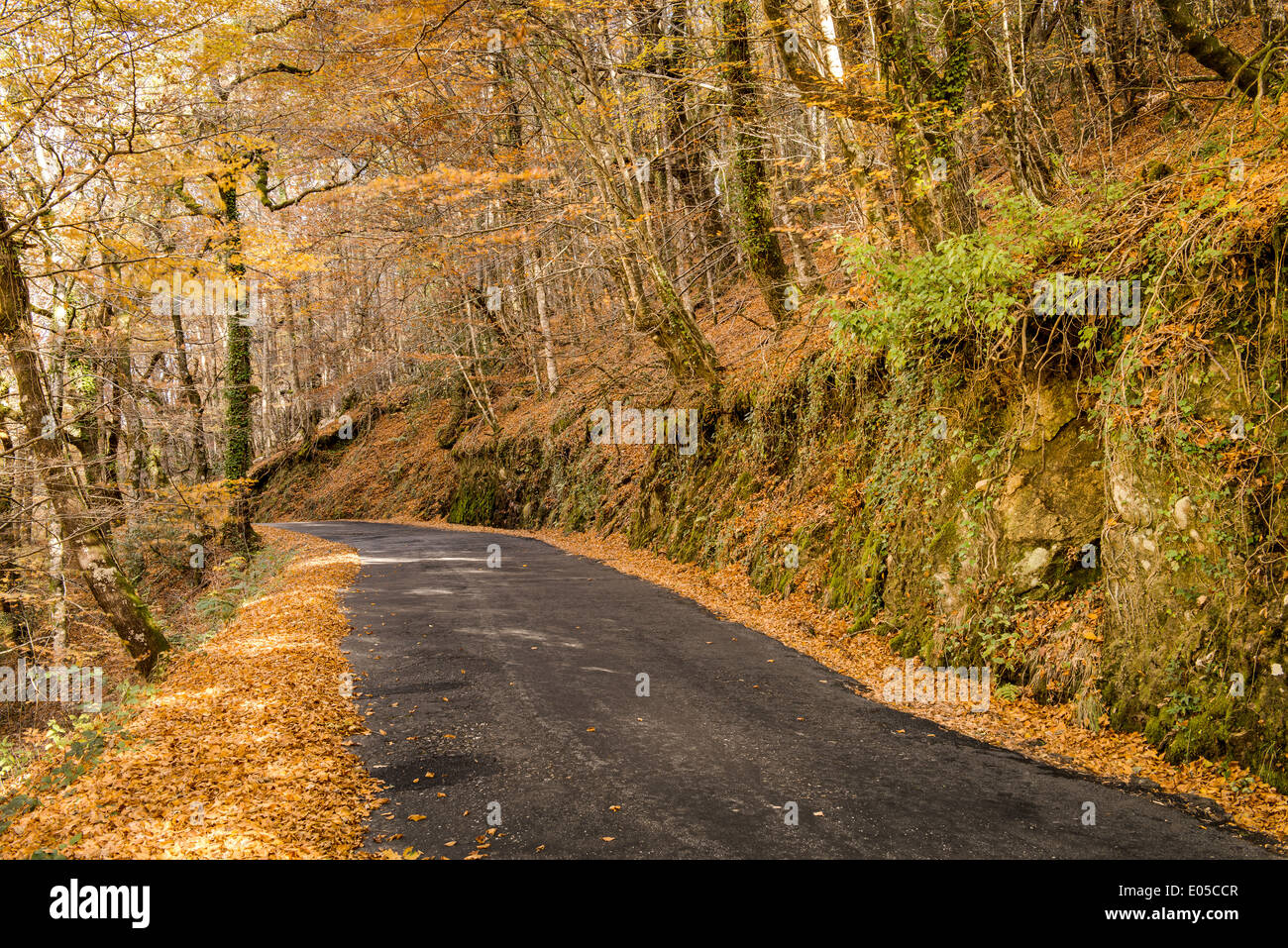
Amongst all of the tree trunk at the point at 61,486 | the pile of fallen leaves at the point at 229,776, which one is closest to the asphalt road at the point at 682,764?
the pile of fallen leaves at the point at 229,776

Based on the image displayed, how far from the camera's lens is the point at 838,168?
1706 centimetres

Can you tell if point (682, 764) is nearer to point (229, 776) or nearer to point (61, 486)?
point (229, 776)

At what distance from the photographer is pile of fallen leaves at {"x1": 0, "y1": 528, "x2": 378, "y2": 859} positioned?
4.46 m

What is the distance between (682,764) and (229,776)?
3.33 meters

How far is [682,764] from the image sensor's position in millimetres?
5762

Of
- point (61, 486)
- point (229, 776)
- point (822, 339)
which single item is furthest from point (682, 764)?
point (822, 339)

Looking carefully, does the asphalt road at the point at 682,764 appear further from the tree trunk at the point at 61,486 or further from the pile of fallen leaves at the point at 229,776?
the tree trunk at the point at 61,486

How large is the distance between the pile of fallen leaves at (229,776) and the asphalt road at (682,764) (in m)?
0.32

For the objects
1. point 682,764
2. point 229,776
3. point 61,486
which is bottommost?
point 682,764

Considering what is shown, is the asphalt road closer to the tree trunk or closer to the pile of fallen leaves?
the pile of fallen leaves
